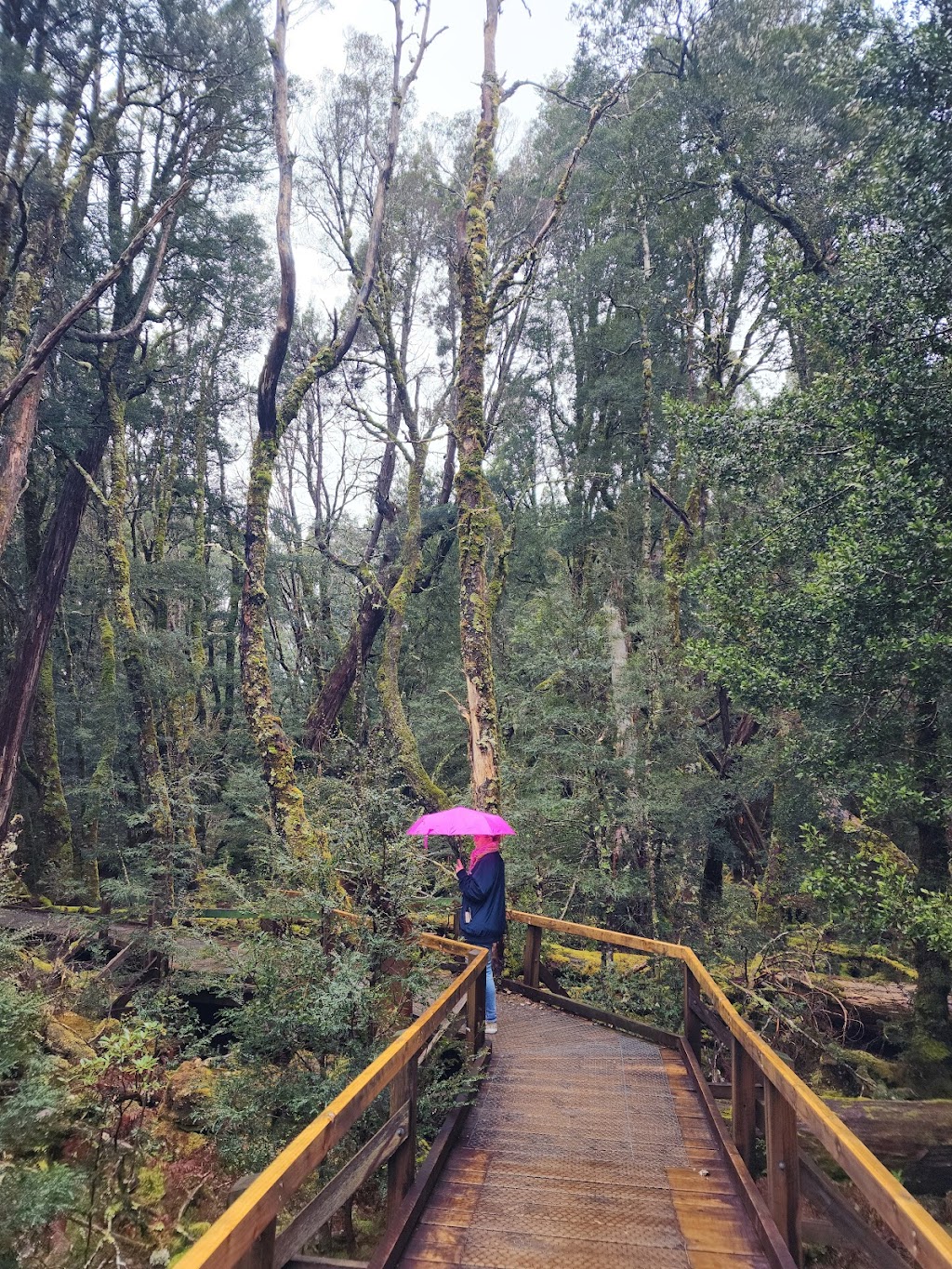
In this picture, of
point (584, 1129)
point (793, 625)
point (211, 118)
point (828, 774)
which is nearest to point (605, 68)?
point (211, 118)

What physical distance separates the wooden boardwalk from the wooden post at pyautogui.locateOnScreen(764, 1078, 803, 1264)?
150mm

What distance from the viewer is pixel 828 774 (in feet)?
23.6

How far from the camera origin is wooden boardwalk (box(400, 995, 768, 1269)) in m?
2.98

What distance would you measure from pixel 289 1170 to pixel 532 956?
5.57m

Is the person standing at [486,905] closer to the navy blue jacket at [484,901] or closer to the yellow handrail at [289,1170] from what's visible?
the navy blue jacket at [484,901]

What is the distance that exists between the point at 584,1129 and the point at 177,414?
703 inches

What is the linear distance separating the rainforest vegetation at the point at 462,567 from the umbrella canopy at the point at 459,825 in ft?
0.78

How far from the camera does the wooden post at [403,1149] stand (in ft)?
10.6

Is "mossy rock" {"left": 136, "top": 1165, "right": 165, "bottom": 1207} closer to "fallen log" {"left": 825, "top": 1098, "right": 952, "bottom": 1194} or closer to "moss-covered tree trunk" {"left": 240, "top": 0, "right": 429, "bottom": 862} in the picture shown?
"moss-covered tree trunk" {"left": 240, "top": 0, "right": 429, "bottom": 862}

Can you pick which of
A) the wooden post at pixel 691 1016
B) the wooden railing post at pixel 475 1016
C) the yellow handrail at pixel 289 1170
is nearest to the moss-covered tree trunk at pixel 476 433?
the wooden railing post at pixel 475 1016

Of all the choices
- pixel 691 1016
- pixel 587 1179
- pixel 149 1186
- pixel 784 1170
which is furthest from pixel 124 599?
pixel 784 1170

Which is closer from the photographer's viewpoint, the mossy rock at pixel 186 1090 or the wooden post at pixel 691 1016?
the wooden post at pixel 691 1016

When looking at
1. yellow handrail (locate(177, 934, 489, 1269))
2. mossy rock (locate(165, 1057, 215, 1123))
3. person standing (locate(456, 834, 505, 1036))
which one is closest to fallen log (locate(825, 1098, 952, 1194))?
person standing (locate(456, 834, 505, 1036))

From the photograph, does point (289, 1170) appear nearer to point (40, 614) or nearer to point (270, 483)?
point (270, 483)
